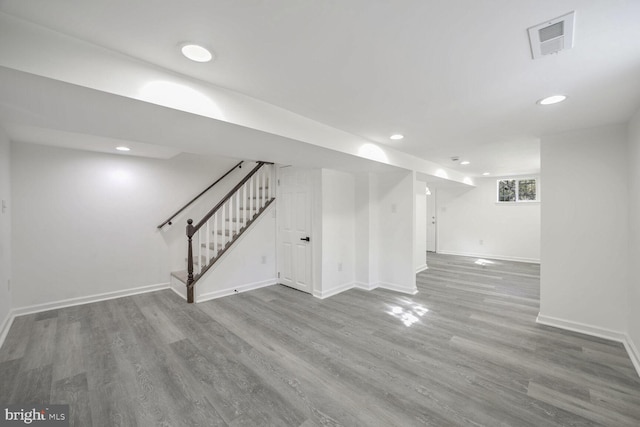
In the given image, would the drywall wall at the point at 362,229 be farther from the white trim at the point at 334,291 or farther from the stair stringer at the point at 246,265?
the stair stringer at the point at 246,265

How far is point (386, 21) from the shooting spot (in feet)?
4.04

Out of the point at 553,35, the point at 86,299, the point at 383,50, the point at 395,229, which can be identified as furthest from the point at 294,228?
the point at 553,35

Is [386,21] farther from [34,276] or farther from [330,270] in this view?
[34,276]

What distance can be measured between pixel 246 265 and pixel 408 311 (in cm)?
273

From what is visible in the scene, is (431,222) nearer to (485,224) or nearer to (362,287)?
(485,224)

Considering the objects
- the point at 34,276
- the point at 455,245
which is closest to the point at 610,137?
the point at 455,245

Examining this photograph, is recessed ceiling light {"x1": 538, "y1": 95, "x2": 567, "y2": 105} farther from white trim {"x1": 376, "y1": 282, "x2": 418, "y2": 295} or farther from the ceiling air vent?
white trim {"x1": 376, "y1": 282, "x2": 418, "y2": 295}

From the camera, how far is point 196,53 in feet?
4.87

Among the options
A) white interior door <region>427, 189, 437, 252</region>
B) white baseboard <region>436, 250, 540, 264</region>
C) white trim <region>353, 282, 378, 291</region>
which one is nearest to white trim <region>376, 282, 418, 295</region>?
white trim <region>353, 282, 378, 291</region>

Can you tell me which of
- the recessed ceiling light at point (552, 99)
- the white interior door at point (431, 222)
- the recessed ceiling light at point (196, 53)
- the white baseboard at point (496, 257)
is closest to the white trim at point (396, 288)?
the recessed ceiling light at point (552, 99)

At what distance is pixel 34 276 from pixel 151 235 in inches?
56.3

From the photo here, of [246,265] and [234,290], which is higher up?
[246,265]

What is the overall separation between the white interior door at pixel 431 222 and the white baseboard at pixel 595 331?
17.6ft

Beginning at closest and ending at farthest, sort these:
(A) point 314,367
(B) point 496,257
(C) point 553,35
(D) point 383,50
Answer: (C) point 553,35
(D) point 383,50
(A) point 314,367
(B) point 496,257
